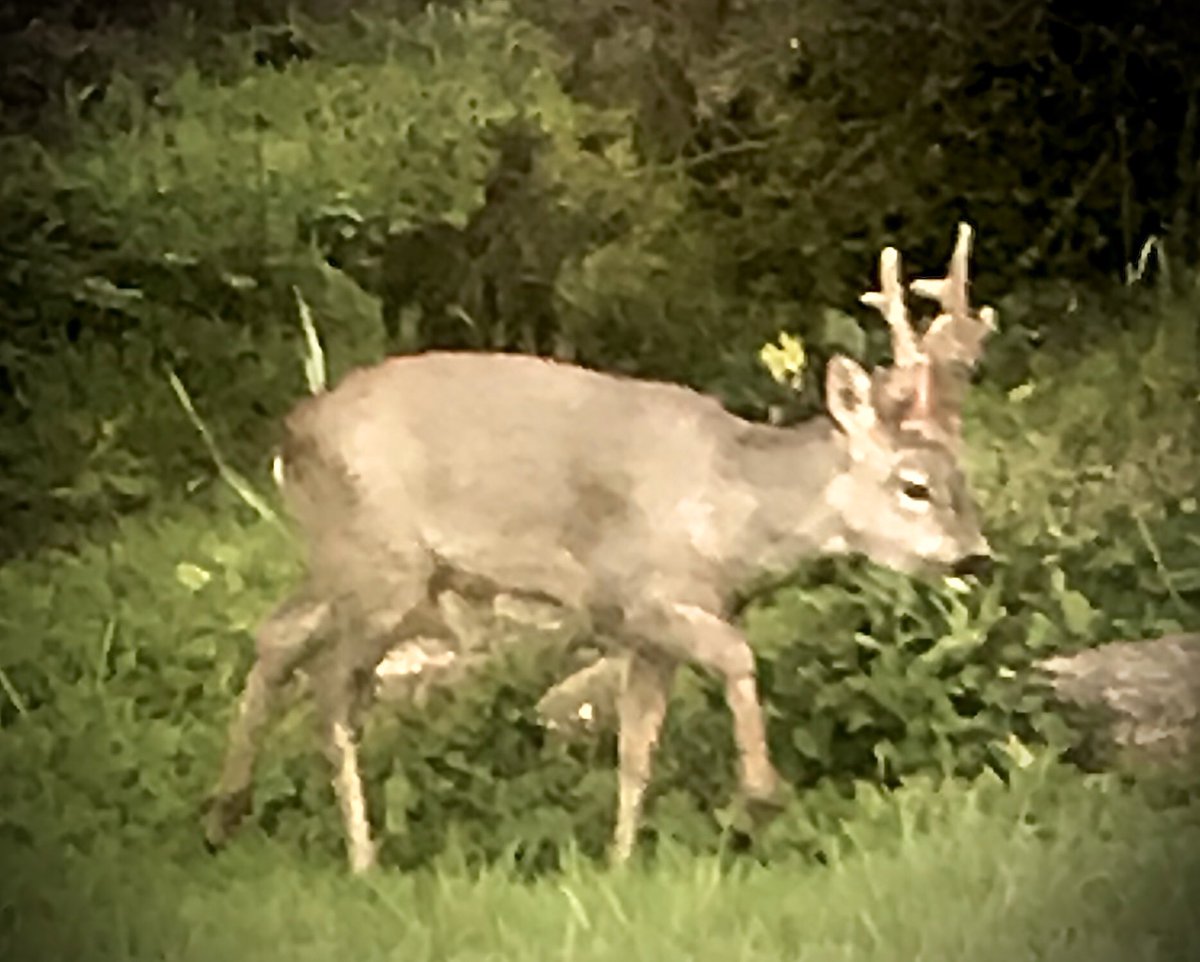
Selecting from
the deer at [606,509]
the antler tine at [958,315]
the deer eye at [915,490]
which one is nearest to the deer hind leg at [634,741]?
the deer at [606,509]

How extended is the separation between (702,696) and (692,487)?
6.5 inches

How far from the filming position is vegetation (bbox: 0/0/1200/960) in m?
1.46

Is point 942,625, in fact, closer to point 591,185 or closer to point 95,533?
point 591,185

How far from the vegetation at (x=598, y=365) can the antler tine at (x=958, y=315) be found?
0.01 metres

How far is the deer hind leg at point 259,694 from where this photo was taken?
4.84 ft

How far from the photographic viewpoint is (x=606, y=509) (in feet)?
4.93

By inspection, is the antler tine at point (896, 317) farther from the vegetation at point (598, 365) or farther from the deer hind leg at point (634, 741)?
the deer hind leg at point (634, 741)

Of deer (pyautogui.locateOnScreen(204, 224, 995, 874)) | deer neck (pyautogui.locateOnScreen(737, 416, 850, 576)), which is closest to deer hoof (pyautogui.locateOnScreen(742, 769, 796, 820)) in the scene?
deer (pyautogui.locateOnScreen(204, 224, 995, 874))

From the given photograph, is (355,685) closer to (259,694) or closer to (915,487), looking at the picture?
(259,694)

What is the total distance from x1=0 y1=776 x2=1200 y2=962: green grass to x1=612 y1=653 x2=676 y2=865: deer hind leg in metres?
0.03

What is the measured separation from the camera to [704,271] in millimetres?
1513

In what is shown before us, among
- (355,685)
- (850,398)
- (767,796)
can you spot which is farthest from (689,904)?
(850,398)

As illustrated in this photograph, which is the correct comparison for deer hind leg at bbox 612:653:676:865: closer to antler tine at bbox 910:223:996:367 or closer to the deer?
the deer

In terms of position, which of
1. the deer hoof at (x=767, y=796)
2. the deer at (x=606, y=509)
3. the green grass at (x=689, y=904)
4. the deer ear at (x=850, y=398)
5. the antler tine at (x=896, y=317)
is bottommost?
the green grass at (x=689, y=904)
